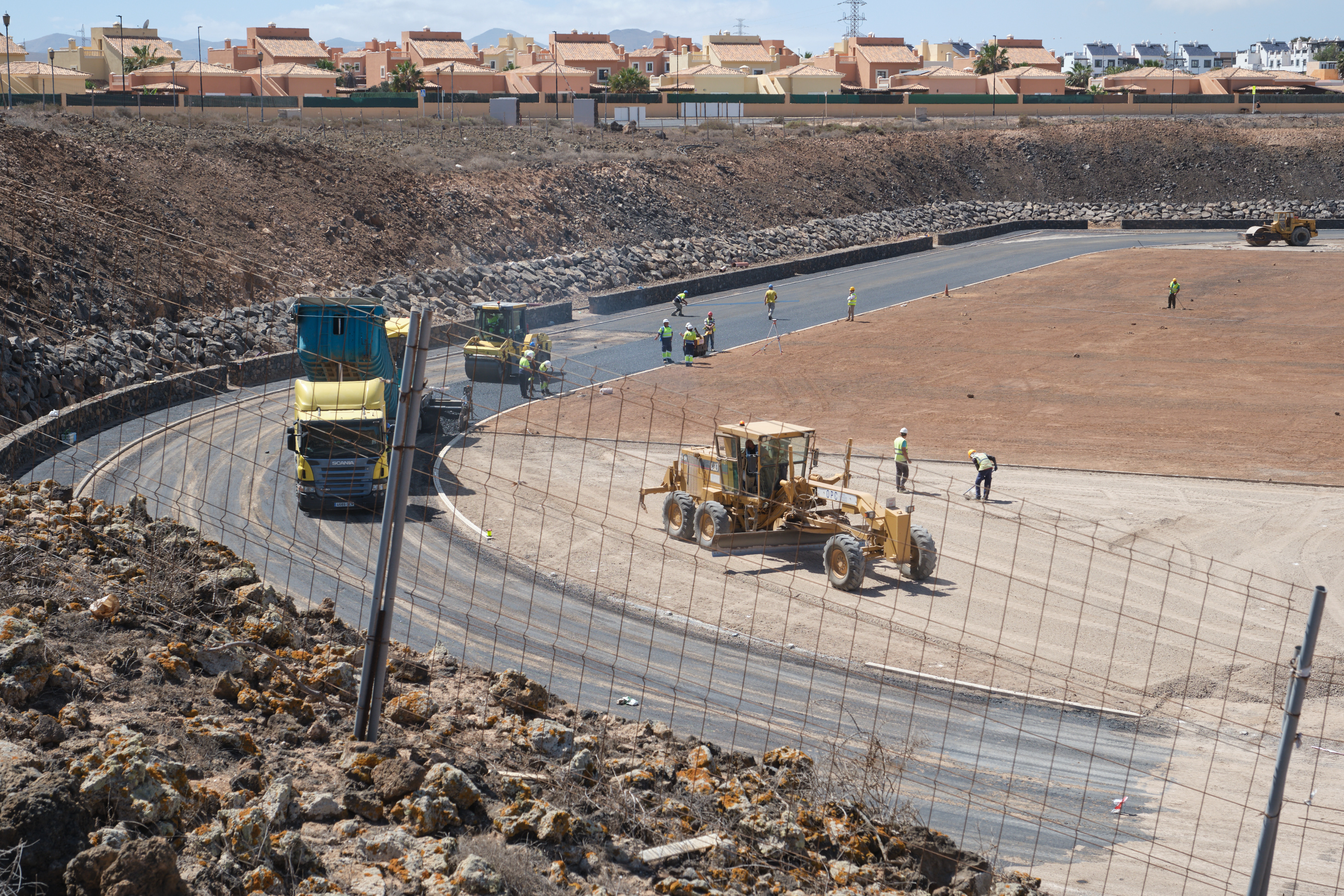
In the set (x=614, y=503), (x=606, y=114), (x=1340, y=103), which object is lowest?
(x=614, y=503)

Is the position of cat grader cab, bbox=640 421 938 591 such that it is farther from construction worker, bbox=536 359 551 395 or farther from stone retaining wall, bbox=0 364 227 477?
construction worker, bbox=536 359 551 395

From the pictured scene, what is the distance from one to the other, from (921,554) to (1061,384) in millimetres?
18292

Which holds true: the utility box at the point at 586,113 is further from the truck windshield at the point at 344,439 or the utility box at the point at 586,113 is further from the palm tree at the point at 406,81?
the truck windshield at the point at 344,439

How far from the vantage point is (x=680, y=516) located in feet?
69.8

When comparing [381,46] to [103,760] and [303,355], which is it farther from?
[103,760]

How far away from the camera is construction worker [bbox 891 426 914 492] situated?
2411cm

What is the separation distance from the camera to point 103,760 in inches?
239

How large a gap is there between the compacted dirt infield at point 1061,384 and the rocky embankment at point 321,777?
18675 millimetres

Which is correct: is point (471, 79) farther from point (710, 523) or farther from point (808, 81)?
point (710, 523)

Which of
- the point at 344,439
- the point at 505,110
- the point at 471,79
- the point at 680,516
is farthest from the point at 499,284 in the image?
the point at 471,79

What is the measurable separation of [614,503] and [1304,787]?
1349 cm

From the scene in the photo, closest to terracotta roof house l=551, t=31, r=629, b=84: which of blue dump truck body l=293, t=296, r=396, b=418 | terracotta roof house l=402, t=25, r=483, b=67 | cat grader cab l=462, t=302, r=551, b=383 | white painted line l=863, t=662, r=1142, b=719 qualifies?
terracotta roof house l=402, t=25, r=483, b=67

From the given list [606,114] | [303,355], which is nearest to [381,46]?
[606,114]

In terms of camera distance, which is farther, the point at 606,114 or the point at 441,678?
the point at 606,114
